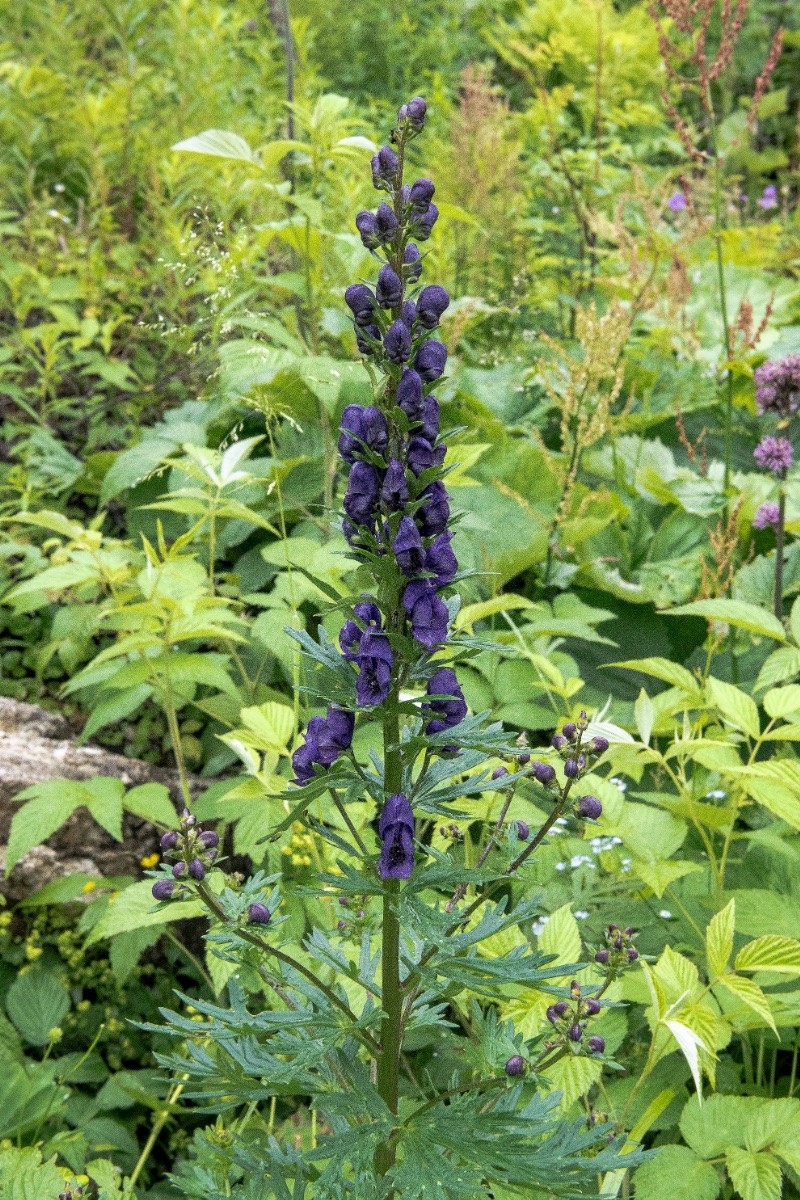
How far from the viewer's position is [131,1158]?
2174mm

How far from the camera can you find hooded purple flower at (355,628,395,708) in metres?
1.16

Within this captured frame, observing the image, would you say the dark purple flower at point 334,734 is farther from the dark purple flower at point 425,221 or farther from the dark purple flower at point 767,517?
the dark purple flower at point 767,517

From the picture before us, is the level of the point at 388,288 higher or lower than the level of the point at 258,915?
higher

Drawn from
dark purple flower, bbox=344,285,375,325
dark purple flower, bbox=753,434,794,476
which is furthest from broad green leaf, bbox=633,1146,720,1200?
dark purple flower, bbox=753,434,794,476

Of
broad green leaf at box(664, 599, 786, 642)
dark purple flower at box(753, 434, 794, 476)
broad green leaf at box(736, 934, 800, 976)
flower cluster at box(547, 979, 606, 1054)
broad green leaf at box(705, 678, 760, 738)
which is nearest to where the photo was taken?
flower cluster at box(547, 979, 606, 1054)

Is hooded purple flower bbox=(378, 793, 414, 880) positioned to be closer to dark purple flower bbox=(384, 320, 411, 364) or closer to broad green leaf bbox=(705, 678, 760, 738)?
dark purple flower bbox=(384, 320, 411, 364)

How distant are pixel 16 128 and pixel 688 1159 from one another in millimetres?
4548

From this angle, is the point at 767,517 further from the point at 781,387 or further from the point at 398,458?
the point at 398,458

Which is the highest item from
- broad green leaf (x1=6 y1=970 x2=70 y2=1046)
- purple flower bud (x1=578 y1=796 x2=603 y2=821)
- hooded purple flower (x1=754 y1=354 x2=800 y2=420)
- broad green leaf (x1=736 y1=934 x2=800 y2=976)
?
hooded purple flower (x1=754 y1=354 x2=800 y2=420)

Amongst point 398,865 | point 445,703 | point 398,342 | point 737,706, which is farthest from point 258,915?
point 737,706

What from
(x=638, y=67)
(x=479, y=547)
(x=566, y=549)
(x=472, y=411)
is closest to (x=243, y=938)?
(x=479, y=547)

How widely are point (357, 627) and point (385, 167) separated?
20.3 inches

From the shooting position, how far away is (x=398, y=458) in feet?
3.76

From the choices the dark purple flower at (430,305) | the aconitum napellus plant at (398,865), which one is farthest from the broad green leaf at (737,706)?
the dark purple flower at (430,305)
